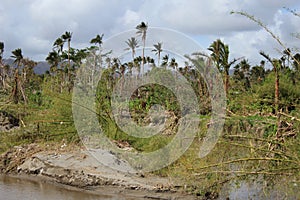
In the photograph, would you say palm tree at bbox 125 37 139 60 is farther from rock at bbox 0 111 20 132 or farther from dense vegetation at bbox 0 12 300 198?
rock at bbox 0 111 20 132

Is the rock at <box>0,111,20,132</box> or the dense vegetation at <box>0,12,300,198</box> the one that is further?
the rock at <box>0,111,20,132</box>

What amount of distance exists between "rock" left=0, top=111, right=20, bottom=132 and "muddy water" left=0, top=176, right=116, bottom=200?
16.7 ft

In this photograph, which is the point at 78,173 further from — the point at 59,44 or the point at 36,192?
the point at 59,44

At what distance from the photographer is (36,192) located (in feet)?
37.8

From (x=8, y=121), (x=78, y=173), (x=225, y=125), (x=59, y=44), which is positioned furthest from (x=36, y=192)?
(x=59, y=44)

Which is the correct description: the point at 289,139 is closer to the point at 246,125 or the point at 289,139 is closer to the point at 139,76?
the point at 246,125

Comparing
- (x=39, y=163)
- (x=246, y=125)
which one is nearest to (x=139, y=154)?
(x=39, y=163)

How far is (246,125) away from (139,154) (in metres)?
4.18

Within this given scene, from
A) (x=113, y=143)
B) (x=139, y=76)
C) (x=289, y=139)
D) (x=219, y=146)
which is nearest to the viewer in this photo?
(x=289, y=139)

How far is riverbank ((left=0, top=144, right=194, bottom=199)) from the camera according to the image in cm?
1088

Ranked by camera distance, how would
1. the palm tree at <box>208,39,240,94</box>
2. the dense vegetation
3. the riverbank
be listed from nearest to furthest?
1. the dense vegetation
2. the riverbank
3. the palm tree at <box>208,39,240,94</box>

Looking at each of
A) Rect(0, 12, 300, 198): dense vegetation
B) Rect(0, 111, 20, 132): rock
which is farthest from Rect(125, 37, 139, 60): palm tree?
Rect(0, 111, 20, 132): rock

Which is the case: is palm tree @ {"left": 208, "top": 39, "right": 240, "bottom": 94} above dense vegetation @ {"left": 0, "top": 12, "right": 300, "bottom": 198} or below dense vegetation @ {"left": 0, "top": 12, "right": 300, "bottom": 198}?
above

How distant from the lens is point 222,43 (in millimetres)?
18750
